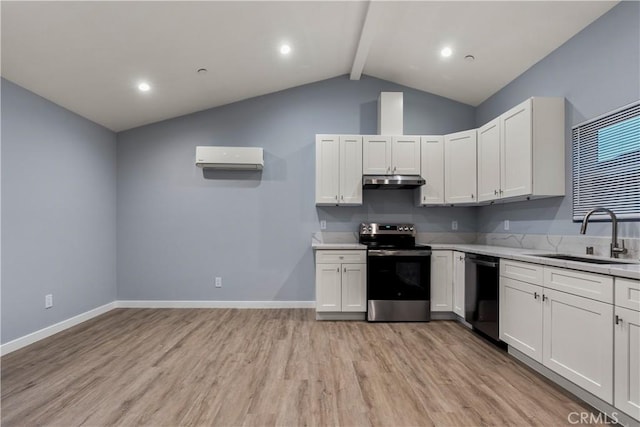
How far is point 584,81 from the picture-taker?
2580 mm

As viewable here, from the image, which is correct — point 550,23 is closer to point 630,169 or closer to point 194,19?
point 630,169

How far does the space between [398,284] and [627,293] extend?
211cm

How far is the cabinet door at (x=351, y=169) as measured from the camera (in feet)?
12.6

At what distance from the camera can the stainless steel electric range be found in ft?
11.7

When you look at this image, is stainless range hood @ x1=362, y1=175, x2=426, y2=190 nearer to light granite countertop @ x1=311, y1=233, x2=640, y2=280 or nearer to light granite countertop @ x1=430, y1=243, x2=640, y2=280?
light granite countertop @ x1=311, y1=233, x2=640, y2=280

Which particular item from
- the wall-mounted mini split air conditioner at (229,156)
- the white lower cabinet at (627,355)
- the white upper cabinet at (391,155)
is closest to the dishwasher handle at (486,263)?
the white lower cabinet at (627,355)

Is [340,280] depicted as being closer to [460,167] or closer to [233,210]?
[233,210]

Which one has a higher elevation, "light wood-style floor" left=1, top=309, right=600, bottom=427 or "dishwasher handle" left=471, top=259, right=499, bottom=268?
"dishwasher handle" left=471, top=259, right=499, bottom=268

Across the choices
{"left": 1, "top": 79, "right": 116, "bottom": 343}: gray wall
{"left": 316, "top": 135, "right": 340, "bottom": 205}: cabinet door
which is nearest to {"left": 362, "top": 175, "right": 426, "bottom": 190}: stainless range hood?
{"left": 316, "top": 135, "right": 340, "bottom": 205}: cabinet door

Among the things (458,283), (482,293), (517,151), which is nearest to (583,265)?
(482,293)

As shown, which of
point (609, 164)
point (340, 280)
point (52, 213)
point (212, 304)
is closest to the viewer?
point (609, 164)

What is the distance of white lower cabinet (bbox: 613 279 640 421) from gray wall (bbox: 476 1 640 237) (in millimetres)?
831

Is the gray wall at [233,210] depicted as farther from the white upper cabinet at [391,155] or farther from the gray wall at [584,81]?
the gray wall at [584,81]

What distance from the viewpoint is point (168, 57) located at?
9.77ft
